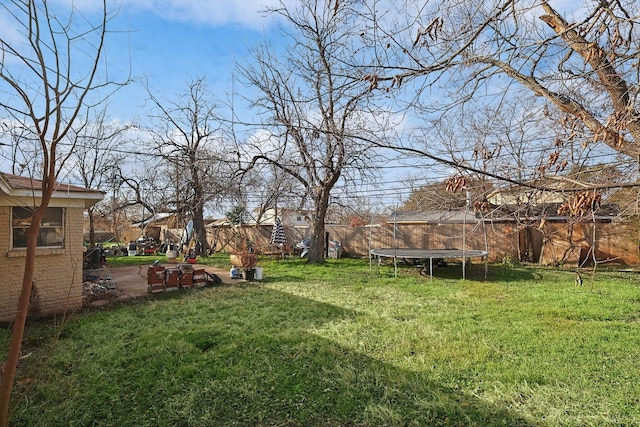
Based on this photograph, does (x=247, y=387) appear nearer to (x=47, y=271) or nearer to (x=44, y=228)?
(x=47, y=271)

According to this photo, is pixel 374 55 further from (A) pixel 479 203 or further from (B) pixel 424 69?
(A) pixel 479 203

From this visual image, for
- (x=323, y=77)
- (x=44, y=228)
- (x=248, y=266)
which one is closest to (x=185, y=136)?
(x=248, y=266)

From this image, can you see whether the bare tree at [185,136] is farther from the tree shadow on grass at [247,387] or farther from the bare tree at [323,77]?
the tree shadow on grass at [247,387]

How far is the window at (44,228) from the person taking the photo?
605 cm

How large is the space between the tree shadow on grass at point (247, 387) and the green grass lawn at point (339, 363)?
0.06 feet

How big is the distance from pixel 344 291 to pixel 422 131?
211 inches

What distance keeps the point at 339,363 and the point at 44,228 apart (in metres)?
6.03

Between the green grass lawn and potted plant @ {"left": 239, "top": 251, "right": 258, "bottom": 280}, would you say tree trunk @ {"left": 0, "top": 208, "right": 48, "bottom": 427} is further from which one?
potted plant @ {"left": 239, "top": 251, "right": 258, "bottom": 280}

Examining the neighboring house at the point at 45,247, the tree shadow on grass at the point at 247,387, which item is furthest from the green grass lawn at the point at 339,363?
the neighboring house at the point at 45,247

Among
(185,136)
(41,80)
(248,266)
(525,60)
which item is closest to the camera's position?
(41,80)

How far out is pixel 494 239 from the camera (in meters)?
14.4

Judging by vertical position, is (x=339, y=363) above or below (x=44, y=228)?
below

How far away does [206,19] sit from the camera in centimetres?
492

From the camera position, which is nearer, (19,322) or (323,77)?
(19,322)
